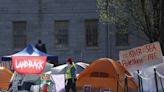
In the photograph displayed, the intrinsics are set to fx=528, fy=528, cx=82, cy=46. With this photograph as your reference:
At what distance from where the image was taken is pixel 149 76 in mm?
15703

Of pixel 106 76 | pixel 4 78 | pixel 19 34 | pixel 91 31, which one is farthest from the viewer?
pixel 19 34

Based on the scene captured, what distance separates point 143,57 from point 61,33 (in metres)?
25.2

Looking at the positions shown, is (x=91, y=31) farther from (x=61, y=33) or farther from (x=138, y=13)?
(x=138, y=13)

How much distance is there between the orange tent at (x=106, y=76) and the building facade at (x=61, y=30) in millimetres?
21271

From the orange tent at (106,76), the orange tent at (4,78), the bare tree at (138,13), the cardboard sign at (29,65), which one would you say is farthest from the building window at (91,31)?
the orange tent at (106,76)

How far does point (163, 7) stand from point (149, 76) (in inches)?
219

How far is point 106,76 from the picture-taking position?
18.1m

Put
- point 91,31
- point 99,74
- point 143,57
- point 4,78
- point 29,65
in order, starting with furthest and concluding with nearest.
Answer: point 91,31
point 4,78
point 29,65
point 99,74
point 143,57

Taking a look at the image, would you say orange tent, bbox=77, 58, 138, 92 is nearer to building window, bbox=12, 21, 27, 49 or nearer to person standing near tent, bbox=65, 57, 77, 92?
person standing near tent, bbox=65, 57, 77, 92

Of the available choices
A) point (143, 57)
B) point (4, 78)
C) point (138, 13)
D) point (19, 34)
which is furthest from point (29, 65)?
point (19, 34)

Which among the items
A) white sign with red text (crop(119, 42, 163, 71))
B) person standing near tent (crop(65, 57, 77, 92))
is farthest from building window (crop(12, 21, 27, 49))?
white sign with red text (crop(119, 42, 163, 71))

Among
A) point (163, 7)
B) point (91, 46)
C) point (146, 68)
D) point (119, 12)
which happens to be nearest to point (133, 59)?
point (146, 68)

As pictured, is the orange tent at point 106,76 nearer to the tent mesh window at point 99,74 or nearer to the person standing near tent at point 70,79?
the tent mesh window at point 99,74

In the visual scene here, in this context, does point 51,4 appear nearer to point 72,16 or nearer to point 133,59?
point 72,16
